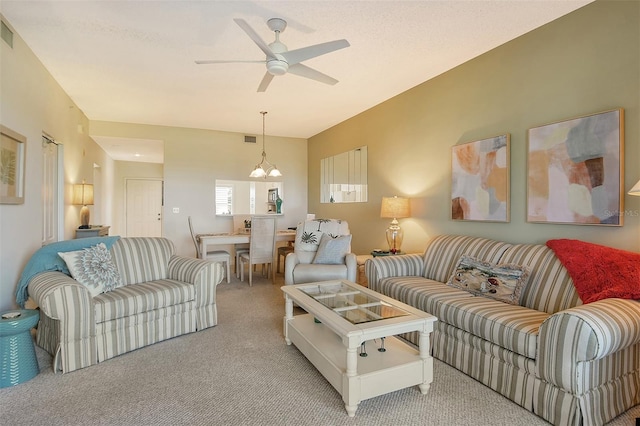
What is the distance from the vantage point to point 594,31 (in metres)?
2.37

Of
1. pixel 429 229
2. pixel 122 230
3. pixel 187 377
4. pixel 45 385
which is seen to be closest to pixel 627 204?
pixel 429 229

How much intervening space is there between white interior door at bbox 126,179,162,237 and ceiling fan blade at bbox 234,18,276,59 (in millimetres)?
7439

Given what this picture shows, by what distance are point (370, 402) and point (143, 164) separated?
28.9ft

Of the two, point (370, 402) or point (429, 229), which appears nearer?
point (370, 402)

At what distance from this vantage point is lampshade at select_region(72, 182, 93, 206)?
4.50 m

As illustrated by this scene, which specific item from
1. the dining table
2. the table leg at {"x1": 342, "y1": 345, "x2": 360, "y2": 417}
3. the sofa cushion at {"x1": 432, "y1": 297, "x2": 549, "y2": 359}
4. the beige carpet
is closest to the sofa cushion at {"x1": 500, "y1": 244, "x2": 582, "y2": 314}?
the sofa cushion at {"x1": 432, "y1": 297, "x2": 549, "y2": 359}

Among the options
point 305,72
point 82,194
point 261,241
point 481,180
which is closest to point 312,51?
point 305,72

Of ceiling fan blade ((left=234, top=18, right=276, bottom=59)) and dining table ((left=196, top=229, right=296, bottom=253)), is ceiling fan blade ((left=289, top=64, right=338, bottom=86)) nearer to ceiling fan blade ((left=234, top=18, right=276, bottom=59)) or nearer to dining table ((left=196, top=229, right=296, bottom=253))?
ceiling fan blade ((left=234, top=18, right=276, bottom=59))

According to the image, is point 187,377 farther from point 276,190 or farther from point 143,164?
point 143,164

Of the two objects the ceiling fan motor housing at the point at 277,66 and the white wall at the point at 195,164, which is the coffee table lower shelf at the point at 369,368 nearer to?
the ceiling fan motor housing at the point at 277,66

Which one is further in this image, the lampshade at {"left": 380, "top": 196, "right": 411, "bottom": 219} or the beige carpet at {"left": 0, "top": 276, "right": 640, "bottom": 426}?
the lampshade at {"left": 380, "top": 196, "right": 411, "bottom": 219}

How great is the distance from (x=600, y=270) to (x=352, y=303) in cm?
160

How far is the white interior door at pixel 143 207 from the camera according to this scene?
854 cm

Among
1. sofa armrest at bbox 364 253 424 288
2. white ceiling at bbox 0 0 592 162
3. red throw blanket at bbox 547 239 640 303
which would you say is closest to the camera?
red throw blanket at bbox 547 239 640 303
